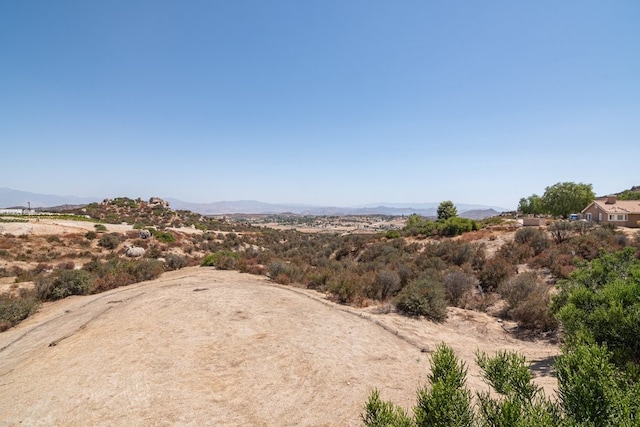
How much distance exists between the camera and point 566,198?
52062 mm

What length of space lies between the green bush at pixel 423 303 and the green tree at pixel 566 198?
55.2m

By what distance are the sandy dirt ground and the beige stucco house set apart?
3789cm

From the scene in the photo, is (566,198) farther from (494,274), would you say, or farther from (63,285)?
(63,285)

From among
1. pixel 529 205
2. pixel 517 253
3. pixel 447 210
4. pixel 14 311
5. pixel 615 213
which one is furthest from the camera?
pixel 529 205

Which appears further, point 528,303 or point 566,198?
point 566,198

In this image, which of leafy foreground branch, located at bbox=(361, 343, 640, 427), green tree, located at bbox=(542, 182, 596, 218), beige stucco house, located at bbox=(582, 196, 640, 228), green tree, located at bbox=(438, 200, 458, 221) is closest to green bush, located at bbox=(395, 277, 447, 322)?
leafy foreground branch, located at bbox=(361, 343, 640, 427)

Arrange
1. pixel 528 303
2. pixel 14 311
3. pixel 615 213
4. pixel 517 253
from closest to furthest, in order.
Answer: pixel 528 303 < pixel 14 311 < pixel 517 253 < pixel 615 213

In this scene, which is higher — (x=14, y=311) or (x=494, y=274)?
(x=494, y=274)

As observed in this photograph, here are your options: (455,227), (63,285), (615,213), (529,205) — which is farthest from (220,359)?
(529,205)

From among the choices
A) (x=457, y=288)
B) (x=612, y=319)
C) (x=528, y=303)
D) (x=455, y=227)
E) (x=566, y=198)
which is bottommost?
(x=457, y=288)

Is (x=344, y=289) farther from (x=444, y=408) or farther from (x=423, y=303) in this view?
(x=444, y=408)

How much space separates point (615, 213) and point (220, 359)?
4813 cm

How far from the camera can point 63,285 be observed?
14.4 metres

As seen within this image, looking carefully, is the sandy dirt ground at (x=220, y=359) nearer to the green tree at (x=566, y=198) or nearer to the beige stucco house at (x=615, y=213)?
the beige stucco house at (x=615, y=213)
